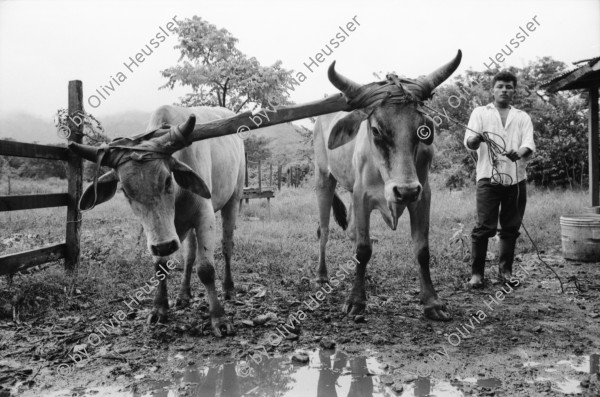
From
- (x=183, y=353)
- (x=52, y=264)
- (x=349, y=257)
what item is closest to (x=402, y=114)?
(x=183, y=353)

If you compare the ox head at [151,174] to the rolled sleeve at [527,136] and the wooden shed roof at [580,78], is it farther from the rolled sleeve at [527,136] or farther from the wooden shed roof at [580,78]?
the wooden shed roof at [580,78]

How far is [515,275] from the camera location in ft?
19.5

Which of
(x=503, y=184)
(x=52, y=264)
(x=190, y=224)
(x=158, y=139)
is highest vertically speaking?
(x=158, y=139)

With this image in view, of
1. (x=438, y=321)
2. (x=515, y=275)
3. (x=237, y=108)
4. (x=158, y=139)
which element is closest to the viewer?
(x=158, y=139)

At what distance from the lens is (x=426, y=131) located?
12.0 ft

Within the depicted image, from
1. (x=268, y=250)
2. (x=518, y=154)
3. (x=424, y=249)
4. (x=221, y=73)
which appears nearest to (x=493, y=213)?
(x=518, y=154)

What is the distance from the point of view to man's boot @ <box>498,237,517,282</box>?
5547mm

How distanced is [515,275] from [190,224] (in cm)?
430

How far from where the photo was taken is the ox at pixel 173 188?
3479mm

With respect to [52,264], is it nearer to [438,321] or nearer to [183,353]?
[183,353]

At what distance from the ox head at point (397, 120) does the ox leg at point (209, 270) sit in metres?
1.61

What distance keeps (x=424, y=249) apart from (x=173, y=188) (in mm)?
2407

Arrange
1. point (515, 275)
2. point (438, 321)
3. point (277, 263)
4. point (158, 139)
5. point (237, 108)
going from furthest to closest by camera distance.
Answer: point (237, 108) → point (277, 263) → point (515, 275) → point (438, 321) → point (158, 139)

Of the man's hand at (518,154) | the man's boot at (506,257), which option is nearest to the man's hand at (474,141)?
the man's hand at (518,154)
